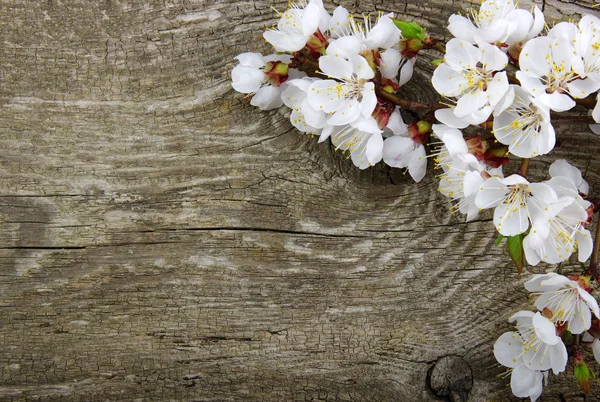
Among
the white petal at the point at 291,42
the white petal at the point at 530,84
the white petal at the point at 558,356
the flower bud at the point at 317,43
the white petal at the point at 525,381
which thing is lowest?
the white petal at the point at 525,381

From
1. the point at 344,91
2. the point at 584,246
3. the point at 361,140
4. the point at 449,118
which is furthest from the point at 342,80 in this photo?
the point at 584,246

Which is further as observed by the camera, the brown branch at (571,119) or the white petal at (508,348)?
the white petal at (508,348)

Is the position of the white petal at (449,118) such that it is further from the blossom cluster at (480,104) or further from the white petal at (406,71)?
the white petal at (406,71)

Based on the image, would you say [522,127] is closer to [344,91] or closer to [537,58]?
[537,58]

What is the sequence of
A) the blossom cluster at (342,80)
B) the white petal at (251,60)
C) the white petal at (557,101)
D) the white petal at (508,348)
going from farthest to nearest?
the white petal at (508,348)
the white petal at (251,60)
the blossom cluster at (342,80)
the white petal at (557,101)

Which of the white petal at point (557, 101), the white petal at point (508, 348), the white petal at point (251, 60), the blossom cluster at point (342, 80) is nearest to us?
the white petal at point (557, 101)

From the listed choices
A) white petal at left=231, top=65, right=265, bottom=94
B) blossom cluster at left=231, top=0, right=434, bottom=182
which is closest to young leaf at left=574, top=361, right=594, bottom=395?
blossom cluster at left=231, top=0, right=434, bottom=182

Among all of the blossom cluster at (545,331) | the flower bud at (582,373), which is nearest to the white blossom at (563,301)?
the blossom cluster at (545,331)

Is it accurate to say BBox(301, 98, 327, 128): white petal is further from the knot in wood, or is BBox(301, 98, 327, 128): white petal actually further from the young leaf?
the young leaf

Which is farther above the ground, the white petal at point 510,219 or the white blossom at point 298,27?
the white blossom at point 298,27
